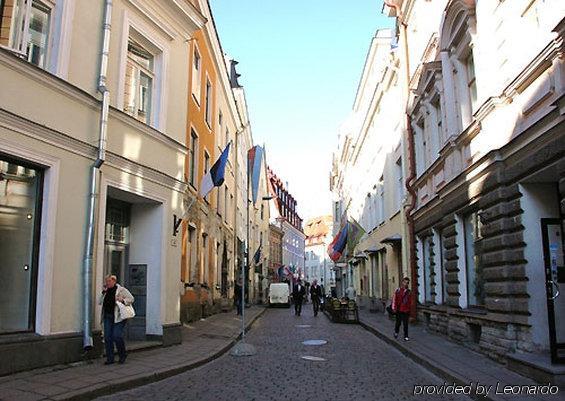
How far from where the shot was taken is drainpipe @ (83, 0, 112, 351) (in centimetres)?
983

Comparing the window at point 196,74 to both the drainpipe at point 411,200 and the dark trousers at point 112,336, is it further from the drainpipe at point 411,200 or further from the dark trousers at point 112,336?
the dark trousers at point 112,336

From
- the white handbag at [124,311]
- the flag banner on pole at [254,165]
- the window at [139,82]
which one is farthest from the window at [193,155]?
the white handbag at [124,311]

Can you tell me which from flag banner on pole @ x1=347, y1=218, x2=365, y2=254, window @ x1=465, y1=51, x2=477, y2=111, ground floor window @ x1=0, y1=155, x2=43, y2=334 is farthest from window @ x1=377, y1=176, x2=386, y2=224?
ground floor window @ x1=0, y1=155, x2=43, y2=334

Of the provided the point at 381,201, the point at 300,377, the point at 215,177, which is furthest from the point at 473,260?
the point at 381,201

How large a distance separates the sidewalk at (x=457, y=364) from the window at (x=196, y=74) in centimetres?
1073

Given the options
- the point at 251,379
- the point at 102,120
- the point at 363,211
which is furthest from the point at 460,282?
the point at 363,211

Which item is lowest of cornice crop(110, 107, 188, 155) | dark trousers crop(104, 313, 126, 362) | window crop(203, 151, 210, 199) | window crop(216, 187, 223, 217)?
dark trousers crop(104, 313, 126, 362)

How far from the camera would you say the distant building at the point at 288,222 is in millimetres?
75688

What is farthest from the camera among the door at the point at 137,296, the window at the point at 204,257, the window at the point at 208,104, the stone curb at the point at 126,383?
the window at the point at 208,104

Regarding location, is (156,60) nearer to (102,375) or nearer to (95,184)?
(95,184)

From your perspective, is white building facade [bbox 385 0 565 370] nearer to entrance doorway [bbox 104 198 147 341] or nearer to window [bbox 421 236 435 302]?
window [bbox 421 236 435 302]

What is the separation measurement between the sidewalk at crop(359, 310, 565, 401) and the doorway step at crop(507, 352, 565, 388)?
10 centimetres

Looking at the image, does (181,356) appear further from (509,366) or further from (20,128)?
(509,366)

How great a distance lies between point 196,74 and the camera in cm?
2023
